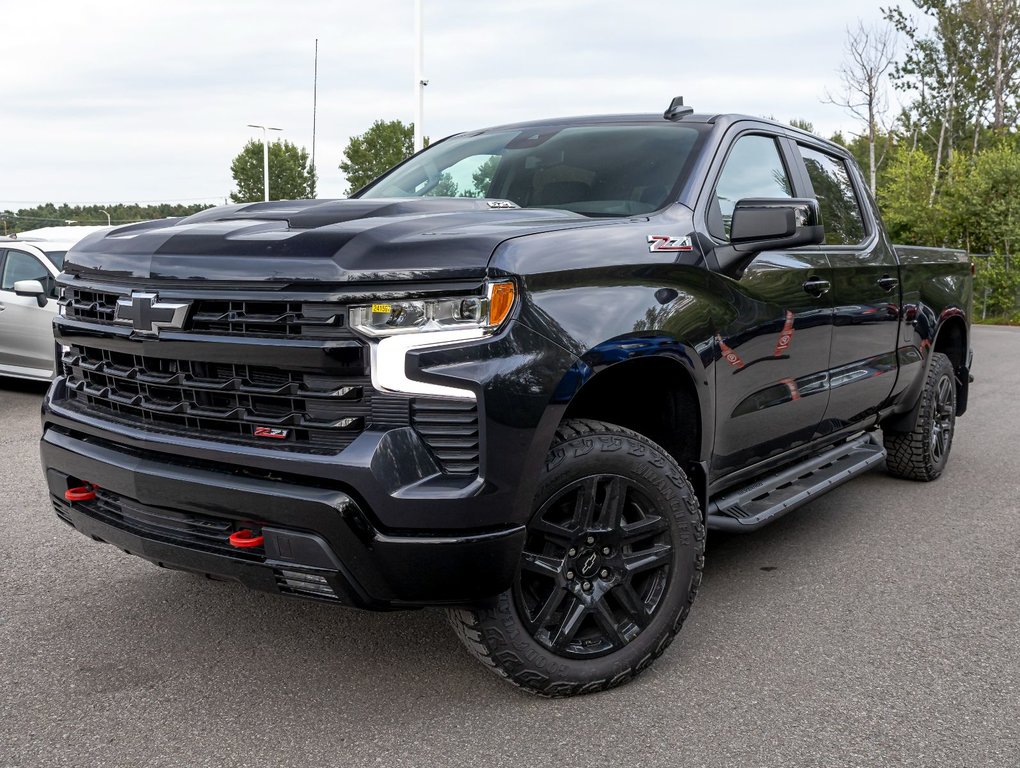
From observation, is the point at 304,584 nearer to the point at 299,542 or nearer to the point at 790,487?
the point at 299,542

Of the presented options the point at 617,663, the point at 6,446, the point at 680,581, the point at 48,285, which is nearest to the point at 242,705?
the point at 617,663

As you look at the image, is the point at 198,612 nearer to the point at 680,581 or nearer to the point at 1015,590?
the point at 680,581

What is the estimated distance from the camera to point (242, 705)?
3078 mm

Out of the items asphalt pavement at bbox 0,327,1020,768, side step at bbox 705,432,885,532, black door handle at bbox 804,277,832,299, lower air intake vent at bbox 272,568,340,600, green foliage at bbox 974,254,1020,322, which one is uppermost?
black door handle at bbox 804,277,832,299

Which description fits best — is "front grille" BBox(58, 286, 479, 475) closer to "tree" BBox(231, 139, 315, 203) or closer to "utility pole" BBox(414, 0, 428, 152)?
"utility pole" BBox(414, 0, 428, 152)

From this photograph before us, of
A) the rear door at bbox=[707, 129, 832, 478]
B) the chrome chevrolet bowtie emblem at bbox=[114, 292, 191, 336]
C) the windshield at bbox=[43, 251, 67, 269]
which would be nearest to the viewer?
the chrome chevrolet bowtie emblem at bbox=[114, 292, 191, 336]

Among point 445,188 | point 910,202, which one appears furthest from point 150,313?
point 910,202

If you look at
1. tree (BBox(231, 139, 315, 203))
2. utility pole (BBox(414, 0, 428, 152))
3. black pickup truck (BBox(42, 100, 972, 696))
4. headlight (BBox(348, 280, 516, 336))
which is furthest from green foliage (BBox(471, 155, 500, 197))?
tree (BBox(231, 139, 315, 203))

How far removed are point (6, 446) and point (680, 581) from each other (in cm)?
572

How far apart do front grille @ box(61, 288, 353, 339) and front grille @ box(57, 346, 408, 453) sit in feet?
0.32

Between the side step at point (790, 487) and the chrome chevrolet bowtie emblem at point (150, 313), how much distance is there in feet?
6.46

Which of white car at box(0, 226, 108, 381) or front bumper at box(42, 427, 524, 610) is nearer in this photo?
front bumper at box(42, 427, 524, 610)

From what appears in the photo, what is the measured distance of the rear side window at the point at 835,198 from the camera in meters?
4.82

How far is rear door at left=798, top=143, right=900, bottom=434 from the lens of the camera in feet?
15.1
